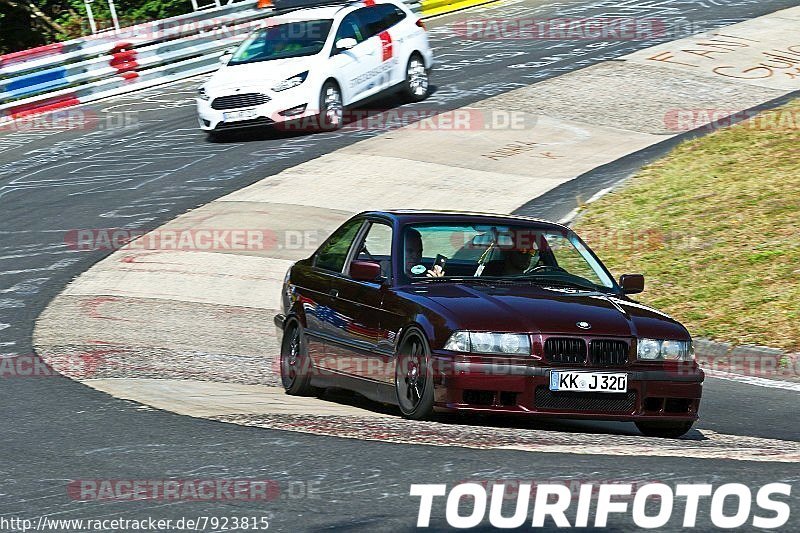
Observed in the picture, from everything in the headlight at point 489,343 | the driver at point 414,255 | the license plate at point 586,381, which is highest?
the driver at point 414,255

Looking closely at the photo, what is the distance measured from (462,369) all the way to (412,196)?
1043 centimetres

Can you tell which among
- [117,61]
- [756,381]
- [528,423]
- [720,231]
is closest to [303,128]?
[117,61]

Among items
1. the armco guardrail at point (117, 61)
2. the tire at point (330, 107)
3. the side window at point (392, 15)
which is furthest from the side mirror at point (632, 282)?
the armco guardrail at point (117, 61)

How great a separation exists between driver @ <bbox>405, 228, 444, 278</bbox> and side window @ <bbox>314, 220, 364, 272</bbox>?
701mm

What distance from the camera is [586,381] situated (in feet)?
26.5

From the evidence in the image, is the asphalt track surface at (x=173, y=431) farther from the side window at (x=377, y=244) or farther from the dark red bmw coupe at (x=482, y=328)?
the side window at (x=377, y=244)

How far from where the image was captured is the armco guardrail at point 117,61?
24.2 meters

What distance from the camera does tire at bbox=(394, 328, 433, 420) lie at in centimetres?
812

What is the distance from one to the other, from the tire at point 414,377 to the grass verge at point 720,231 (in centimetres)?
420

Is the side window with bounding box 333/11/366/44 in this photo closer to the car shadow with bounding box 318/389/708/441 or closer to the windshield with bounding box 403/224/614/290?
the windshield with bounding box 403/224/614/290

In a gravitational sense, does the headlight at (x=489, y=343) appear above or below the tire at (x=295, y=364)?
above

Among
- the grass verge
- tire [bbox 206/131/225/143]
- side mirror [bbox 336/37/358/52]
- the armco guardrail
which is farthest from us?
the armco guardrail

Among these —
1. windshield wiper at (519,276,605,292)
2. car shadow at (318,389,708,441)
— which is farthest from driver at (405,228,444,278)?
car shadow at (318,389,708,441)

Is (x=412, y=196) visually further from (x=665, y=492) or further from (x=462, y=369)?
(x=665, y=492)
